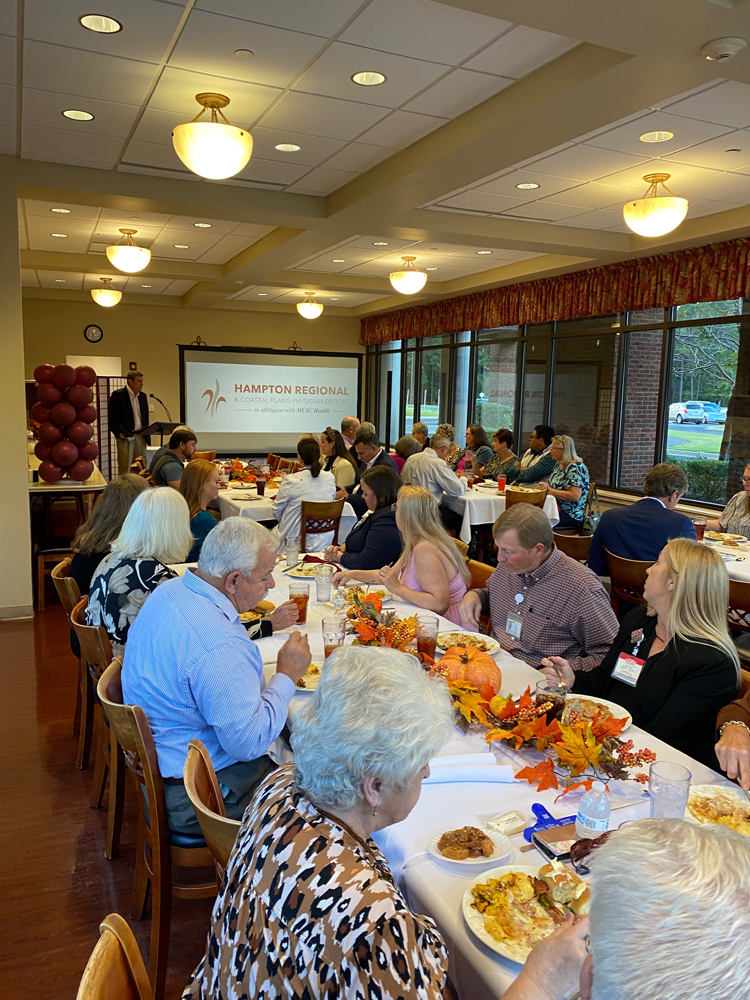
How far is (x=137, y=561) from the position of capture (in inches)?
106

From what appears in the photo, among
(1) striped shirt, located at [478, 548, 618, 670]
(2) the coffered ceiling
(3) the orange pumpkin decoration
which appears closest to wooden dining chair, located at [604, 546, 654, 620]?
(1) striped shirt, located at [478, 548, 618, 670]

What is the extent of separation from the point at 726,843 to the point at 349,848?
52 cm

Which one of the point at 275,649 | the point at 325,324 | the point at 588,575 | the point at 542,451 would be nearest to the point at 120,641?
the point at 275,649

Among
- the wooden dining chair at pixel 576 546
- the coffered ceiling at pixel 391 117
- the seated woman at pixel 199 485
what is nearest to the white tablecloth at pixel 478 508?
the wooden dining chair at pixel 576 546

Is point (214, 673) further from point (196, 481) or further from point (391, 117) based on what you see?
point (391, 117)

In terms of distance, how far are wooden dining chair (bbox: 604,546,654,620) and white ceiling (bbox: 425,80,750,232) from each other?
2.39 meters

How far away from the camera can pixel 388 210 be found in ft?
18.7

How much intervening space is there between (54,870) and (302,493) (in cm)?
339

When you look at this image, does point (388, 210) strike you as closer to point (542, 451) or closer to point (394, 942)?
point (542, 451)

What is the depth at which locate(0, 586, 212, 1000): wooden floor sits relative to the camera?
214cm

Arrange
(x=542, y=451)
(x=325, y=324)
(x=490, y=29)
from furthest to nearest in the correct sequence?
(x=325, y=324)
(x=542, y=451)
(x=490, y=29)

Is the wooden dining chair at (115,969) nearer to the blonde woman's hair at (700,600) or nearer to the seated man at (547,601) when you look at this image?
the blonde woman's hair at (700,600)

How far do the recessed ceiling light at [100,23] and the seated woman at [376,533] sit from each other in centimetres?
238

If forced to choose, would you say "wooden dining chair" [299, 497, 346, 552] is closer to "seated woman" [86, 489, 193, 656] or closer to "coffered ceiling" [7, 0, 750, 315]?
"coffered ceiling" [7, 0, 750, 315]
